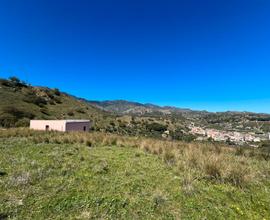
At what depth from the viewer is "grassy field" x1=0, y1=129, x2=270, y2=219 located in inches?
144

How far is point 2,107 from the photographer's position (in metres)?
26.0

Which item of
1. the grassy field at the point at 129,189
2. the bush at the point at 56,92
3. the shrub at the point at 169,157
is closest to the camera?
the grassy field at the point at 129,189

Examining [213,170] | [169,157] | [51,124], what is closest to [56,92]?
[51,124]

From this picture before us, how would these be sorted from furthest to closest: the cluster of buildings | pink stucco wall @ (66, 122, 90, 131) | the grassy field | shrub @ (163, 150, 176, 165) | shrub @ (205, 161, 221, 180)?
1. the cluster of buildings
2. pink stucco wall @ (66, 122, 90, 131)
3. shrub @ (163, 150, 176, 165)
4. shrub @ (205, 161, 221, 180)
5. the grassy field

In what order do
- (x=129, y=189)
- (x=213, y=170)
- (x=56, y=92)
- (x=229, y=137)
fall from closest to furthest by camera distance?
(x=129, y=189)
(x=213, y=170)
(x=229, y=137)
(x=56, y=92)

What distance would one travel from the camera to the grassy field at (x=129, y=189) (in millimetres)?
3650

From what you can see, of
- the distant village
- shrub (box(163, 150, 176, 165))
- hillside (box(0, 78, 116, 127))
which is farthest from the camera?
the distant village

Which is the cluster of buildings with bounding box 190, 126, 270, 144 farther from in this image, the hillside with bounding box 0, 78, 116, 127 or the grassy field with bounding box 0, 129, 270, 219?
the grassy field with bounding box 0, 129, 270, 219

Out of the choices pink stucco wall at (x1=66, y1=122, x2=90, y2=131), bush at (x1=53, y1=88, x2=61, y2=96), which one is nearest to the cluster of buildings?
pink stucco wall at (x1=66, y1=122, x2=90, y2=131)

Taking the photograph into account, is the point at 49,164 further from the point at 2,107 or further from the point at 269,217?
the point at 2,107

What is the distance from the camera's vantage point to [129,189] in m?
4.57

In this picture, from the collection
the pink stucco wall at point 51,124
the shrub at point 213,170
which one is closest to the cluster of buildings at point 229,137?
the pink stucco wall at point 51,124

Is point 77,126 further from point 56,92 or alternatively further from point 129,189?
point 56,92

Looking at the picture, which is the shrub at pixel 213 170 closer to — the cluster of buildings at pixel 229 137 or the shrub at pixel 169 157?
the shrub at pixel 169 157
